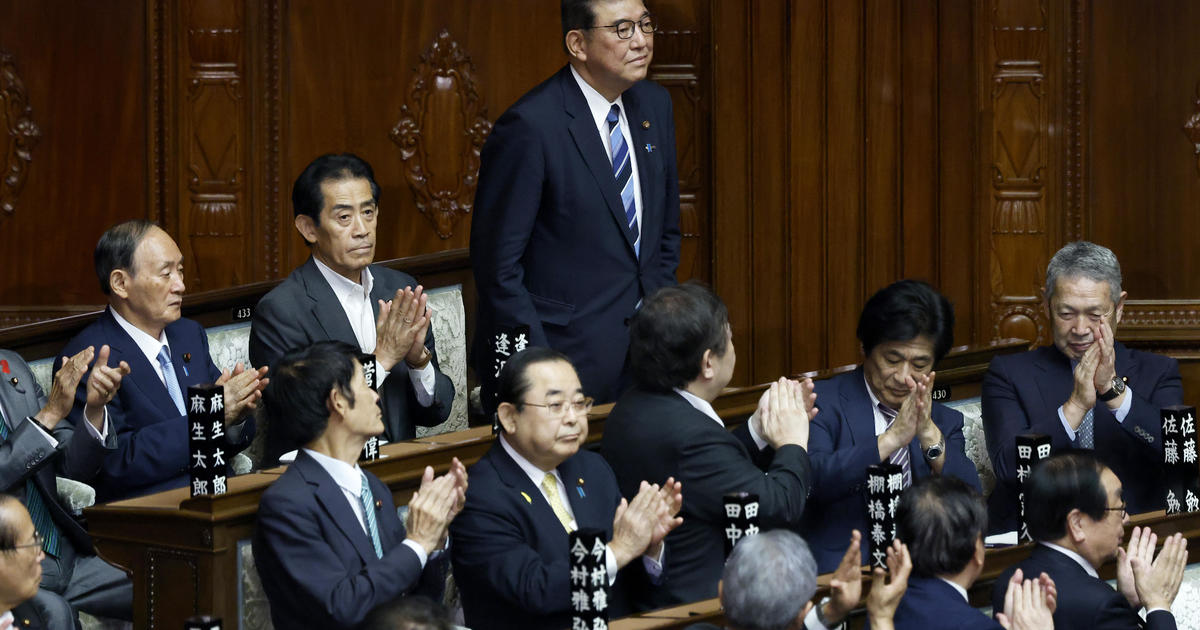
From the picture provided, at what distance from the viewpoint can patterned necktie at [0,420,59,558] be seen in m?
3.65

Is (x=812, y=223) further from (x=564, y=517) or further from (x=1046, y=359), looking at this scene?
(x=564, y=517)

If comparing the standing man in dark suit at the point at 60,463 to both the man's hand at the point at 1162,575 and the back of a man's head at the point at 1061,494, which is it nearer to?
the back of a man's head at the point at 1061,494

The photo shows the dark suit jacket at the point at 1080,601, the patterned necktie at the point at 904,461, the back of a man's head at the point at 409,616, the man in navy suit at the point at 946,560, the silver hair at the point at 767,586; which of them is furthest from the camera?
the patterned necktie at the point at 904,461

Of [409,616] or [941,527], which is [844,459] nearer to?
[941,527]

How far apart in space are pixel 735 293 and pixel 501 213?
5.75ft

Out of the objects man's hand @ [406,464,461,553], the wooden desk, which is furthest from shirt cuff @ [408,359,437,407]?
man's hand @ [406,464,461,553]

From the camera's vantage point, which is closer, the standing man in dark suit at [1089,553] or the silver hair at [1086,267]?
the standing man in dark suit at [1089,553]

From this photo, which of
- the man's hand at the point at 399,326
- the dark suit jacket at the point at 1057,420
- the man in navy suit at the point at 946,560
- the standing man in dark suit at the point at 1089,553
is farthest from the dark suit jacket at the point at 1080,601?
the man's hand at the point at 399,326

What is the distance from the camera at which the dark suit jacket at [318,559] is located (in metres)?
2.86

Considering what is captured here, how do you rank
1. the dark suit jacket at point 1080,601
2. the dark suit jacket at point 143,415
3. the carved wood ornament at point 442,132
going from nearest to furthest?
the dark suit jacket at point 1080,601
the dark suit jacket at point 143,415
the carved wood ornament at point 442,132

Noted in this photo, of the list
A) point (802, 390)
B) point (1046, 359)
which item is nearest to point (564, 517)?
point (802, 390)

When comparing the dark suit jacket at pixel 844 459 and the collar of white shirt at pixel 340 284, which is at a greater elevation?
the collar of white shirt at pixel 340 284

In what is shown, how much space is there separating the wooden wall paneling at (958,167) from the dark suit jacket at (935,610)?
2588 mm

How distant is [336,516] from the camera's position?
9.71 ft
